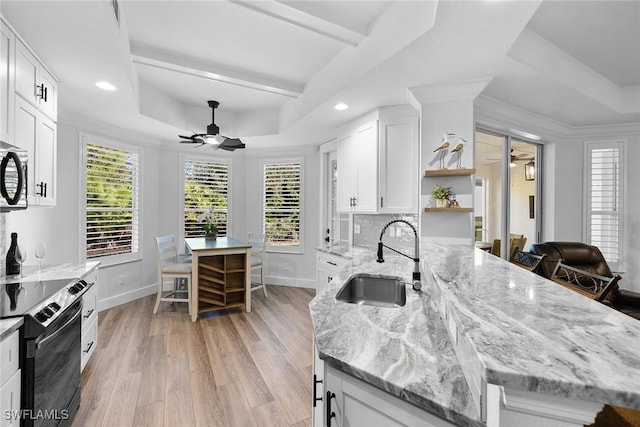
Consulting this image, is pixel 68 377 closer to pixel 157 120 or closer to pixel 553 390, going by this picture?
pixel 553 390

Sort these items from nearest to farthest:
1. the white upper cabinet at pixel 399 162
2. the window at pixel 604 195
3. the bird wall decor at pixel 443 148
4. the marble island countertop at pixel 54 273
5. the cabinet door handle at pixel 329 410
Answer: the cabinet door handle at pixel 329 410, the marble island countertop at pixel 54 273, the bird wall decor at pixel 443 148, the white upper cabinet at pixel 399 162, the window at pixel 604 195

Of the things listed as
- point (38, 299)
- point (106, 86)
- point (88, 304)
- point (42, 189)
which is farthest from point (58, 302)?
point (106, 86)

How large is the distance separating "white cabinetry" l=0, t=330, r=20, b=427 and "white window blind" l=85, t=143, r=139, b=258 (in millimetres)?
3000

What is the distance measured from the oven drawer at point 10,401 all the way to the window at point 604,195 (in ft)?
18.3

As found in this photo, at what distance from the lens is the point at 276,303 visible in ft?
14.2

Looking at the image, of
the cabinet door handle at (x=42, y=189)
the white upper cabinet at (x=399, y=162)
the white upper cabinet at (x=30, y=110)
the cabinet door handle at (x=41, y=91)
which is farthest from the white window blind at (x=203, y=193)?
the white upper cabinet at (x=399, y=162)

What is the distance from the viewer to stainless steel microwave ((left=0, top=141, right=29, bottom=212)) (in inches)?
67.6

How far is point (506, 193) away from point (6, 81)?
450 centimetres

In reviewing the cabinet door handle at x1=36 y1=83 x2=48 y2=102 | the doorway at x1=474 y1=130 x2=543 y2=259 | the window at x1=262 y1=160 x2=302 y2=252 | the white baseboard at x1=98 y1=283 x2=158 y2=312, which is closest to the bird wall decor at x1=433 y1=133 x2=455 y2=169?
the doorway at x1=474 y1=130 x2=543 y2=259

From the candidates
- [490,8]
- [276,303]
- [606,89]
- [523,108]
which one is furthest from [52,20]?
[606,89]

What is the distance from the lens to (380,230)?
3.70 meters

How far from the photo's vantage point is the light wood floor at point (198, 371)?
77.7 inches

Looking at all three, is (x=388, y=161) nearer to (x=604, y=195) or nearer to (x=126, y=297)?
(x=604, y=195)

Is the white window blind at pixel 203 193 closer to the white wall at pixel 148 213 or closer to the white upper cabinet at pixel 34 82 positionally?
the white wall at pixel 148 213
